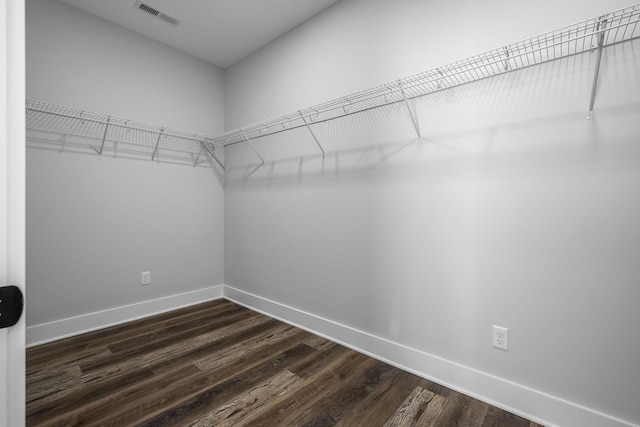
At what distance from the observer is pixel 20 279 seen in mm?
484

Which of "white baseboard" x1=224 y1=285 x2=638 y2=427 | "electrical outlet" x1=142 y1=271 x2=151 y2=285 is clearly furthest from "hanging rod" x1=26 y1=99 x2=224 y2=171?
"white baseboard" x1=224 y1=285 x2=638 y2=427

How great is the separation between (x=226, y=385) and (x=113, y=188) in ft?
6.05

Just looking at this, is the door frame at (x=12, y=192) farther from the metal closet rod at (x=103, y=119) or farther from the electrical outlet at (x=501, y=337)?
the metal closet rod at (x=103, y=119)

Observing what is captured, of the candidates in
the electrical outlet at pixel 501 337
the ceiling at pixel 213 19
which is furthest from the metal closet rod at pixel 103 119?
→ the electrical outlet at pixel 501 337

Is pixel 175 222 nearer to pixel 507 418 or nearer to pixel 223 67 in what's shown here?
pixel 223 67

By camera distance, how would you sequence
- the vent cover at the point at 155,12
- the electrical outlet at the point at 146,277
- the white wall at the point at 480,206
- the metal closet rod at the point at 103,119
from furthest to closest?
1. the electrical outlet at the point at 146,277
2. the vent cover at the point at 155,12
3. the metal closet rod at the point at 103,119
4. the white wall at the point at 480,206

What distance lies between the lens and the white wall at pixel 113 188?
7.00 ft

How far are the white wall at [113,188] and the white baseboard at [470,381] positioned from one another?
145 cm

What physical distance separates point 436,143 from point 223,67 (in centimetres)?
252

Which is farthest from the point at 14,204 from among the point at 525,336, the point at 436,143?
the point at 525,336

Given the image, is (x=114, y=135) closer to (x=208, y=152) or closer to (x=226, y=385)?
(x=208, y=152)

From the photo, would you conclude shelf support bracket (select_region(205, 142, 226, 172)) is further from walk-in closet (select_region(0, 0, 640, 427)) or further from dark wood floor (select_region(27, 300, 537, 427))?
dark wood floor (select_region(27, 300, 537, 427))

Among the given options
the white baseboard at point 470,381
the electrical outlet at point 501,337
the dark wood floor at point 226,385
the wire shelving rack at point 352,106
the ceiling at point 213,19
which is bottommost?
the dark wood floor at point 226,385

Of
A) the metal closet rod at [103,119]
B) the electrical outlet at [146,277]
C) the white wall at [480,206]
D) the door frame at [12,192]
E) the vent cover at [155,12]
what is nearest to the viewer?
the door frame at [12,192]
